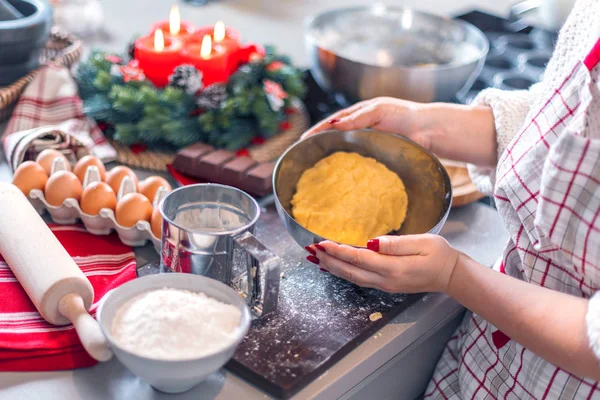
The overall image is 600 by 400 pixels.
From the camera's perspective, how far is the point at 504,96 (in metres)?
1.08

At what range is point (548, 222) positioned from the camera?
0.79m

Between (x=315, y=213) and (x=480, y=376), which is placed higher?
(x=315, y=213)

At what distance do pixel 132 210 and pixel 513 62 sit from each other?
1.17 meters

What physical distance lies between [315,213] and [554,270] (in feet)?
1.12

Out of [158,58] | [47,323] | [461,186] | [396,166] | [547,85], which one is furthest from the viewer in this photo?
[158,58]

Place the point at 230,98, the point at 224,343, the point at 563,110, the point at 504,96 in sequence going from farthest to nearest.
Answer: the point at 230,98
the point at 504,96
the point at 563,110
the point at 224,343

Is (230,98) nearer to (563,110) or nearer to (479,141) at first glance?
(479,141)

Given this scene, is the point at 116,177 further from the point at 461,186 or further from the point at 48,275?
the point at 461,186

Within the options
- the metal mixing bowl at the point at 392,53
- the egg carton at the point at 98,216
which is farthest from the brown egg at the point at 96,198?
the metal mixing bowl at the point at 392,53

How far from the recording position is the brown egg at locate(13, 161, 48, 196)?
100cm

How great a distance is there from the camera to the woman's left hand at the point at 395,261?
82cm

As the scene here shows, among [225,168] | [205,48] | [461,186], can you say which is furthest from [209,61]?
[461,186]

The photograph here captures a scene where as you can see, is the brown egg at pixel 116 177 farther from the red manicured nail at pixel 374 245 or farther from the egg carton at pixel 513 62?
the egg carton at pixel 513 62

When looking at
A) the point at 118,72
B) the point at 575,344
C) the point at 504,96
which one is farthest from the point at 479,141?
the point at 118,72
